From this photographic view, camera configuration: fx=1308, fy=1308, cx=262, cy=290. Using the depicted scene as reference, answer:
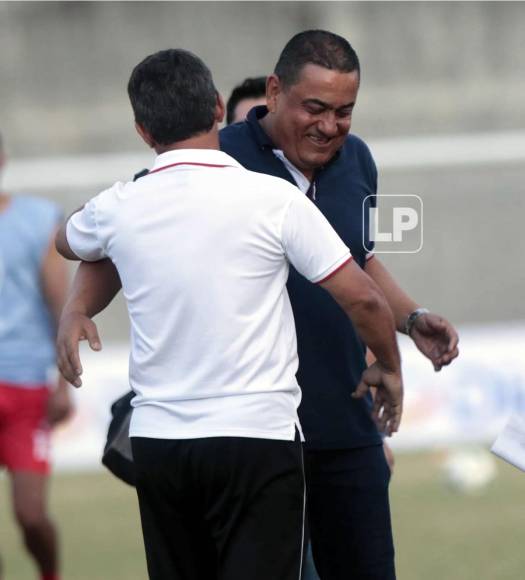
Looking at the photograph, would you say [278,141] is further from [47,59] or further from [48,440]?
[47,59]

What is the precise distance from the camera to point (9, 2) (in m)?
16.1

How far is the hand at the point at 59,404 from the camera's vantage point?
208 inches

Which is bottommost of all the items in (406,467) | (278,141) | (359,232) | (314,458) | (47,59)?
(406,467)

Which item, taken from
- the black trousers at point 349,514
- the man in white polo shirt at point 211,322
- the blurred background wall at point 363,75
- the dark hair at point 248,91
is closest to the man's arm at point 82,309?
the man in white polo shirt at point 211,322

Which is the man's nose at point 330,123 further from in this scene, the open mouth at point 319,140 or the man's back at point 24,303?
the man's back at point 24,303

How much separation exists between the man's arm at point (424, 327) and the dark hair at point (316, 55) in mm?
532

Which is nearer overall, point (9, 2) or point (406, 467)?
point (406, 467)

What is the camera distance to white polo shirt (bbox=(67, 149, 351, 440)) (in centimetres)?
254

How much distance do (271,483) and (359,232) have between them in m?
0.75

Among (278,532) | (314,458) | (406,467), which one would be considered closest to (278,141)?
(314,458)

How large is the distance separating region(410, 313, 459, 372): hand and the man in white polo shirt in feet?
1.21

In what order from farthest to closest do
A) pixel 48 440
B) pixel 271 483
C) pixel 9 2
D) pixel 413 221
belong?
1. pixel 9 2
2. pixel 48 440
3. pixel 413 221
4. pixel 271 483

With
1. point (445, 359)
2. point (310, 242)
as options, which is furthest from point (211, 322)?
point (445, 359)

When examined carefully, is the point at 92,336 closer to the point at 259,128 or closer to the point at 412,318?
the point at 259,128
